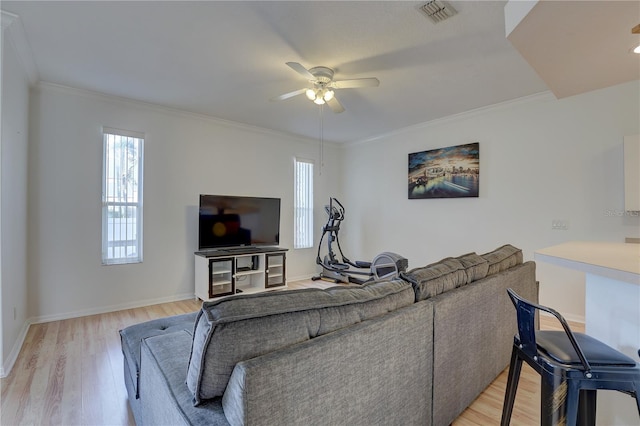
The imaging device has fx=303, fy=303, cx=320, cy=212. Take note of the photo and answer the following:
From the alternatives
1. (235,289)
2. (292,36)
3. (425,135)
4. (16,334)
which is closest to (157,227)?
(235,289)

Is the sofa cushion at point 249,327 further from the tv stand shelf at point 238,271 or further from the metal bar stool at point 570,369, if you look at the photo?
the tv stand shelf at point 238,271

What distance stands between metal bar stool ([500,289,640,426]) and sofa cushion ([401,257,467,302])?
429 mm

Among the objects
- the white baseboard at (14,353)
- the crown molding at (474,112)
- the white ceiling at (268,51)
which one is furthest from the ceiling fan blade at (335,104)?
the white baseboard at (14,353)

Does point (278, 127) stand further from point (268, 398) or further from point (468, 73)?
point (268, 398)

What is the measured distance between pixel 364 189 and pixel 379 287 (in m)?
4.38

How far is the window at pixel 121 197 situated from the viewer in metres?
3.72

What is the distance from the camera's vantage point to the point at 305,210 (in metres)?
5.73

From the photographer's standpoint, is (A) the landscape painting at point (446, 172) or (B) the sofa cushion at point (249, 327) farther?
(A) the landscape painting at point (446, 172)

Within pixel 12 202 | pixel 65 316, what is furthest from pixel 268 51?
pixel 65 316

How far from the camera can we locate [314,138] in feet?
18.8

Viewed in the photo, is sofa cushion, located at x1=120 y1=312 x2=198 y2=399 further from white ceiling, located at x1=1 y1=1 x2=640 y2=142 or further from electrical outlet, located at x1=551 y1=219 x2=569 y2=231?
electrical outlet, located at x1=551 y1=219 x2=569 y2=231

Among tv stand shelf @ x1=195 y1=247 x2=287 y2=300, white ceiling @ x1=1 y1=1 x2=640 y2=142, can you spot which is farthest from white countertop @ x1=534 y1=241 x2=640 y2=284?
tv stand shelf @ x1=195 y1=247 x2=287 y2=300

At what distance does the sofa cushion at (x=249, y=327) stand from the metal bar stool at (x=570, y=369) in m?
0.72

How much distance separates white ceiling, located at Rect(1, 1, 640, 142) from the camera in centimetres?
217
